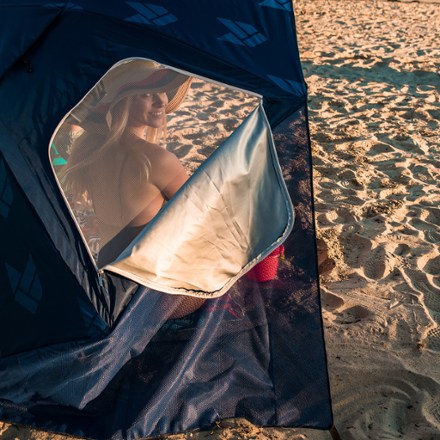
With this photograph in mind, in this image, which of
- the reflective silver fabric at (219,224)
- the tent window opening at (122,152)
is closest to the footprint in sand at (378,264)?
the reflective silver fabric at (219,224)

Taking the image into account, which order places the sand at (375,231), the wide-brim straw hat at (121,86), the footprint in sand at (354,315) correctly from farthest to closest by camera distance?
the footprint in sand at (354,315)
the sand at (375,231)
the wide-brim straw hat at (121,86)

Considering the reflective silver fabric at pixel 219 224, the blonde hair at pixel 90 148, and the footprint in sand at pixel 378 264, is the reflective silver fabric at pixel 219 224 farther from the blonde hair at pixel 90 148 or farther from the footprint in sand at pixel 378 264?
the footprint in sand at pixel 378 264

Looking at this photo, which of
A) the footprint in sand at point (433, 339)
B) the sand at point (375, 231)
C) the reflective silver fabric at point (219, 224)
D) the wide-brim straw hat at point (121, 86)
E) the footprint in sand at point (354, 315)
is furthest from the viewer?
the footprint in sand at point (354, 315)

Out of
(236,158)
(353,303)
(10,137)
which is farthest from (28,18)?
(353,303)

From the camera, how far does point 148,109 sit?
261cm

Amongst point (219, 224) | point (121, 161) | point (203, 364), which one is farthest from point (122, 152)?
point (203, 364)

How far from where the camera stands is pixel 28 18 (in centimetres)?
231

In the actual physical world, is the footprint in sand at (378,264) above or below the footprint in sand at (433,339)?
below

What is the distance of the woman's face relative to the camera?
A: 2566 millimetres

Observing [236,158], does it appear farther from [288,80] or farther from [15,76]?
[15,76]

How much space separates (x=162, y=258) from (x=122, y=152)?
50 cm

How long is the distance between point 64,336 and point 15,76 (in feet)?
3.18

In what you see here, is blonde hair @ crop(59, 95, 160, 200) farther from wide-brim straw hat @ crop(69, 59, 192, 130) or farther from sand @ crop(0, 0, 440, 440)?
sand @ crop(0, 0, 440, 440)

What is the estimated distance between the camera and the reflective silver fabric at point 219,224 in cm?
229
